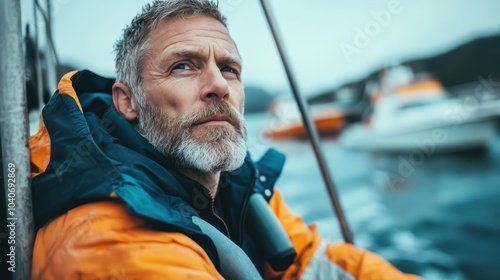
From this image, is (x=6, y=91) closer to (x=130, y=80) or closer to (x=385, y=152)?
(x=130, y=80)

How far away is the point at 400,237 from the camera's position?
22.2 feet

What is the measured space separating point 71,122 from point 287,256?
3.30ft

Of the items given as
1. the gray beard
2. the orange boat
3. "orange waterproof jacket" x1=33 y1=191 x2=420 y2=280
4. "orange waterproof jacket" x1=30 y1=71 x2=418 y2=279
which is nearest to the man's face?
the gray beard

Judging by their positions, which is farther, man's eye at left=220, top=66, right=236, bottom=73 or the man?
man's eye at left=220, top=66, right=236, bottom=73

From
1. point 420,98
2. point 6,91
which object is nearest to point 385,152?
point 420,98

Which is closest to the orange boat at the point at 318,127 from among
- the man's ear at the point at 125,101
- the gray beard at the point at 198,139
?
the man's ear at the point at 125,101

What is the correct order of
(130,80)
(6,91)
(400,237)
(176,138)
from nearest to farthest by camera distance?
(6,91) < (176,138) < (130,80) < (400,237)

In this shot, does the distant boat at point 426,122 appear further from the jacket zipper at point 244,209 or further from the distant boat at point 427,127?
the jacket zipper at point 244,209

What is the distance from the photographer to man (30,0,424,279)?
902mm

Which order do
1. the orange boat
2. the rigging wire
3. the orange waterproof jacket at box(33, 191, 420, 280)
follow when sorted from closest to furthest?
the orange waterproof jacket at box(33, 191, 420, 280), the rigging wire, the orange boat

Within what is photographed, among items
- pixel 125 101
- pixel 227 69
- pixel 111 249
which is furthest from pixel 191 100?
pixel 111 249

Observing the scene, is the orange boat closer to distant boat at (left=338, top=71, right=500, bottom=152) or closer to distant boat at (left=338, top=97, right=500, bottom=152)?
distant boat at (left=338, top=71, right=500, bottom=152)

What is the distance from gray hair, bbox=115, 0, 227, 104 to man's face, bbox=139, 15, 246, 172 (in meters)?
0.03

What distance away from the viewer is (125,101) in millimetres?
1515
